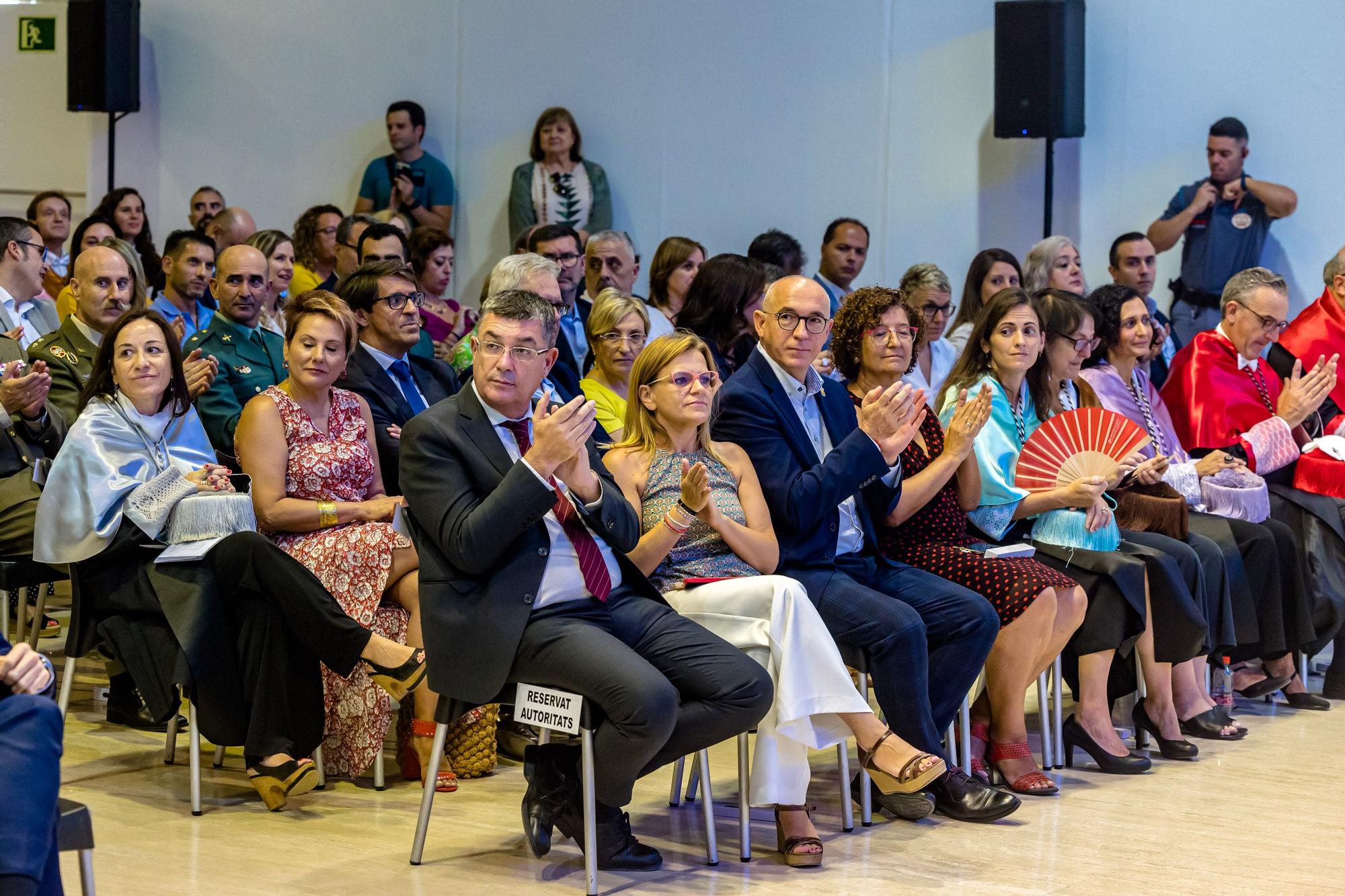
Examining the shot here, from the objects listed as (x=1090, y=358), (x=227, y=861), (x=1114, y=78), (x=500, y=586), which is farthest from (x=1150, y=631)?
(x=1114, y=78)

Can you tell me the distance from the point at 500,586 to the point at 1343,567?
348cm

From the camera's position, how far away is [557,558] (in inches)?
135

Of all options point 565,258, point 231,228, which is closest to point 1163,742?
point 565,258

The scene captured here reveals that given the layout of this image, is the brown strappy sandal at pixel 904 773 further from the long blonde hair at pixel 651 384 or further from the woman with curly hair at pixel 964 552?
the long blonde hair at pixel 651 384

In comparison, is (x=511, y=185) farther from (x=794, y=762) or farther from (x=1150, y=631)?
(x=794, y=762)

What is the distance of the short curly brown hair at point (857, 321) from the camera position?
4.26m

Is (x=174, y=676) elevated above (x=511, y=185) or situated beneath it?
situated beneath

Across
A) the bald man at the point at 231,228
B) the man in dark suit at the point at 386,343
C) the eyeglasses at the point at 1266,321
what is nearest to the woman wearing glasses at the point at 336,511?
the man in dark suit at the point at 386,343

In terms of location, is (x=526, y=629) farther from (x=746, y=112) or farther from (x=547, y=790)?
(x=746, y=112)

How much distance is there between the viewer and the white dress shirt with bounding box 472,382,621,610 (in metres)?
3.42

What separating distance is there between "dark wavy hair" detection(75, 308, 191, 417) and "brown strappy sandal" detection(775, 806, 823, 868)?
190 cm

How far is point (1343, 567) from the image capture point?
18.2 feet

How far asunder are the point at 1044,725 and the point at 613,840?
5.11 feet

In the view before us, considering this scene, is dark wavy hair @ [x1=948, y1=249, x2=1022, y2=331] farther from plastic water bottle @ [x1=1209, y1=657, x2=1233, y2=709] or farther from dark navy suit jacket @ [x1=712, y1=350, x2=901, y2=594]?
dark navy suit jacket @ [x1=712, y1=350, x2=901, y2=594]
